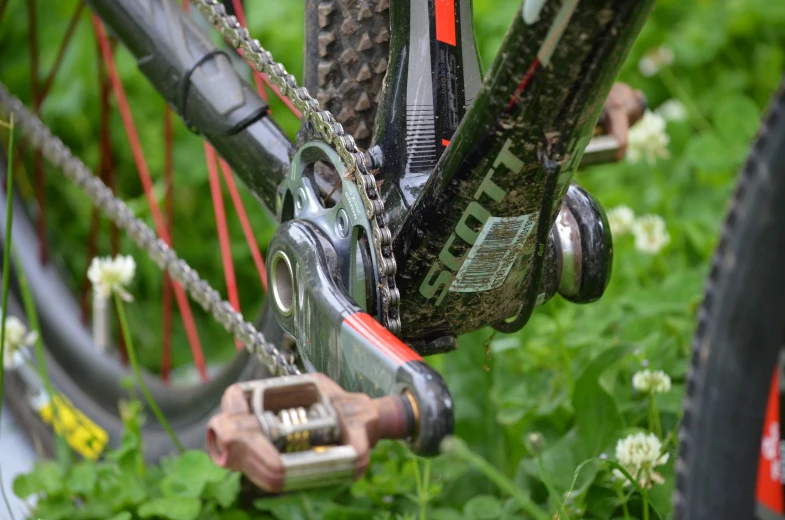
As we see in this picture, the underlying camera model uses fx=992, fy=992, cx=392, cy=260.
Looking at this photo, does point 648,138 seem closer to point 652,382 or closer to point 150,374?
point 652,382

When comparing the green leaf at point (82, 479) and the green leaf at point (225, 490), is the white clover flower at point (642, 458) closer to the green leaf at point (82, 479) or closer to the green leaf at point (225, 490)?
the green leaf at point (225, 490)

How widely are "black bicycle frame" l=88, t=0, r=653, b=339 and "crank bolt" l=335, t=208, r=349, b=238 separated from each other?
0.05 metres

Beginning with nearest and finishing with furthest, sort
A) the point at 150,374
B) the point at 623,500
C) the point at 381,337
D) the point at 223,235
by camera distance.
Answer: the point at 381,337 → the point at 623,500 → the point at 223,235 → the point at 150,374

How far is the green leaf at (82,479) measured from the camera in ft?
3.98

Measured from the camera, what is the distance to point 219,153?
Result: 1.18 m

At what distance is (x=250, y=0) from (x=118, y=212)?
4.67 feet

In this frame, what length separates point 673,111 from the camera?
7.39 feet

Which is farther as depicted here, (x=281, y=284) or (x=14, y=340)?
(x=14, y=340)

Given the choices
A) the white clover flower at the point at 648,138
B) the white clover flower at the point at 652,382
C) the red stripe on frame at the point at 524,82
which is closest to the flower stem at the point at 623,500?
the white clover flower at the point at 652,382

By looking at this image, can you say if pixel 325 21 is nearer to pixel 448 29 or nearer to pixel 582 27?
pixel 448 29

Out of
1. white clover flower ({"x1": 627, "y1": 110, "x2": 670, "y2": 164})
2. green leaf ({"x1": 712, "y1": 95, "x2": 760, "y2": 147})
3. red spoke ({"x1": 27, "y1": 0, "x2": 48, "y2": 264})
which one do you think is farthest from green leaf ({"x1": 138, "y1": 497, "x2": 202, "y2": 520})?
green leaf ({"x1": 712, "y1": 95, "x2": 760, "y2": 147})

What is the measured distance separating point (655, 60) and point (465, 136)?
5.48 ft

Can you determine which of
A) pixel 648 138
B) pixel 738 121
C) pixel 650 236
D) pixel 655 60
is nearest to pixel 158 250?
pixel 650 236

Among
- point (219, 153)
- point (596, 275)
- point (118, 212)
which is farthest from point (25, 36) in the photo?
point (596, 275)
